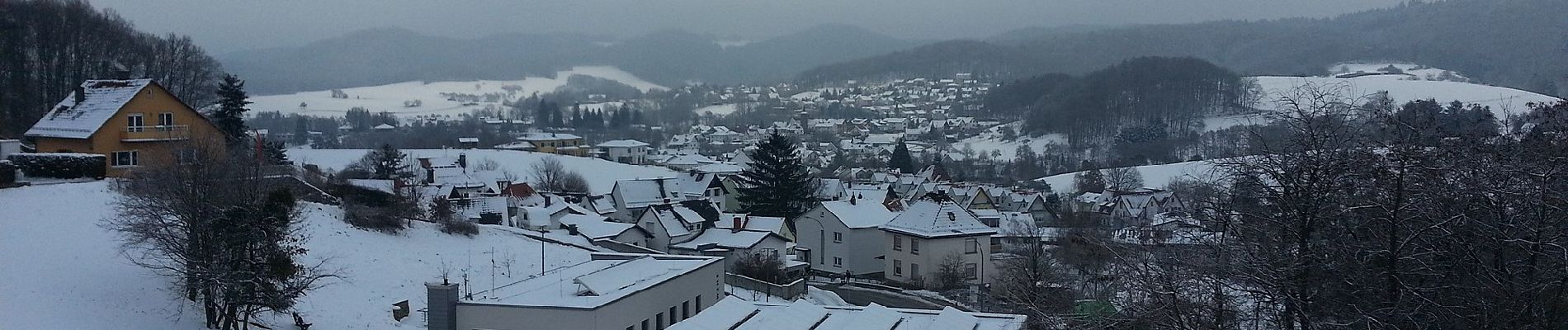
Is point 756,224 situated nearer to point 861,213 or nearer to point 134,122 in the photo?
point 861,213

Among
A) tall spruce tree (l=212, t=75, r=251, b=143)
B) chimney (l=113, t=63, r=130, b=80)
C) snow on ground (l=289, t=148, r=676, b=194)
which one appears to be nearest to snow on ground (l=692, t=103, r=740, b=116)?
snow on ground (l=289, t=148, r=676, b=194)

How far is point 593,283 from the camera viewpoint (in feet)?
49.4

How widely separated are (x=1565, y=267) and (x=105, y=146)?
25.3 meters

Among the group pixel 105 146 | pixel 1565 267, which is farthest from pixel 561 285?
pixel 105 146

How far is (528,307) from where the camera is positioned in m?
13.6

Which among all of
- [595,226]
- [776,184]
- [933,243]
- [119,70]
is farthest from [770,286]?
A: [119,70]

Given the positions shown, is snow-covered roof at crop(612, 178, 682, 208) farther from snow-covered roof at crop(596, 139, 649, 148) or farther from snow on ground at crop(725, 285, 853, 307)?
snow-covered roof at crop(596, 139, 649, 148)

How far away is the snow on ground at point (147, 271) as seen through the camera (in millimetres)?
12922

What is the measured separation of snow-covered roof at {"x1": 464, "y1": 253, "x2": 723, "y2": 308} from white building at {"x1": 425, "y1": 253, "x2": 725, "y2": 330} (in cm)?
1

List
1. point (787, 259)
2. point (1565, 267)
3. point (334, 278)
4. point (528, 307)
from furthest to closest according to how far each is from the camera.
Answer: point (787, 259), point (334, 278), point (528, 307), point (1565, 267)

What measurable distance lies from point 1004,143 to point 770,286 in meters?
90.7

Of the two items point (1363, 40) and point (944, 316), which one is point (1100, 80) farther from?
point (944, 316)

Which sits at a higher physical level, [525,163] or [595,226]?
[525,163]

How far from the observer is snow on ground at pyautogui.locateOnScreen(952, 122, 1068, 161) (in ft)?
340
